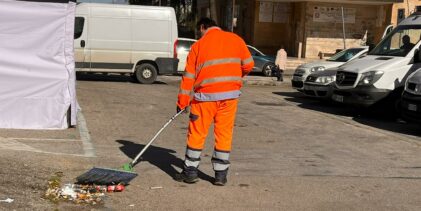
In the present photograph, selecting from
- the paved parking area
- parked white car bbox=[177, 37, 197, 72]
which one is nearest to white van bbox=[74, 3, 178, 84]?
parked white car bbox=[177, 37, 197, 72]

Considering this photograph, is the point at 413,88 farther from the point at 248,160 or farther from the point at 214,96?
the point at 214,96

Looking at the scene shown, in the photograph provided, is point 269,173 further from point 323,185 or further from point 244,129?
point 244,129

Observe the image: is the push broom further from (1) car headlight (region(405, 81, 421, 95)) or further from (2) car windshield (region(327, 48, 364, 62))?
(2) car windshield (region(327, 48, 364, 62))

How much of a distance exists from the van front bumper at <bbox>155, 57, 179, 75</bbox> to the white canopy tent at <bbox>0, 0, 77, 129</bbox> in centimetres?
946

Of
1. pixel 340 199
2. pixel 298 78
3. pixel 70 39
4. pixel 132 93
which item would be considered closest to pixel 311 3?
pixel 298 78

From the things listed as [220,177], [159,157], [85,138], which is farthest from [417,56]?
[220,177]

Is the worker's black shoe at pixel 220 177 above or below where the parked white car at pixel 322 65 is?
below

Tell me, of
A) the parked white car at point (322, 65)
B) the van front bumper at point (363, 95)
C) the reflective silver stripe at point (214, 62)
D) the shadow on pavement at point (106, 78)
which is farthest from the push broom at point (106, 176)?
the shadow on pavement at point (106, 78)

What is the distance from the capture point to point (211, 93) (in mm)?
6324

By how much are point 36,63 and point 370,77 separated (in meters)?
6.77

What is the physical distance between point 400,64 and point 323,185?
6305 mm

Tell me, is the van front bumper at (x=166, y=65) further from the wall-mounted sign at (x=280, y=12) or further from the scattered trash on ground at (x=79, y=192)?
the wall-mounted sign at (x=280, y=12)

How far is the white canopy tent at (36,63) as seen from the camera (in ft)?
29.0

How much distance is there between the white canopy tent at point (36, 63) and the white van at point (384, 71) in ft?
20.2
